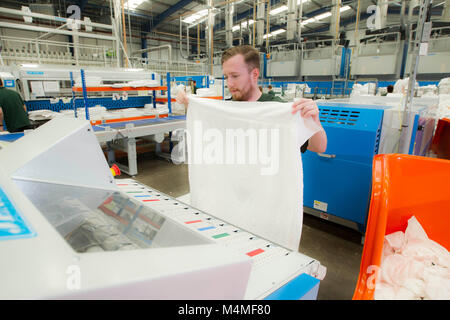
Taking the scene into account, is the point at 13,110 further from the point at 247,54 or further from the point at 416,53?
the point at 416,53

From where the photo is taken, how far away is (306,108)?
1.23 meters

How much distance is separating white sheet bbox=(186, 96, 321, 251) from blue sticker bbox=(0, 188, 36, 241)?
1079 mm

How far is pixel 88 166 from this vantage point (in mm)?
912

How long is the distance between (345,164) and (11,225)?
7.69 ft

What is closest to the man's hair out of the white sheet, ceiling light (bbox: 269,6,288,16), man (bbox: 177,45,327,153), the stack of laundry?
man (bbox: 177,45,327,153)

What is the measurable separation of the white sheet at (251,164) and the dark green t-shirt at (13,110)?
3.23 m

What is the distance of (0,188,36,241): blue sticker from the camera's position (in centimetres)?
41

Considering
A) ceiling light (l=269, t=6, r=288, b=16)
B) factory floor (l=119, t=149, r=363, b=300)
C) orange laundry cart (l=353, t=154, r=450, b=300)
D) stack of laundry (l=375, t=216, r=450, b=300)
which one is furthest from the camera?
ceiling light (l=269, t=6, r=288, b=16)

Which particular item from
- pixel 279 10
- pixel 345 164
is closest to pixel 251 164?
pixel 345 164

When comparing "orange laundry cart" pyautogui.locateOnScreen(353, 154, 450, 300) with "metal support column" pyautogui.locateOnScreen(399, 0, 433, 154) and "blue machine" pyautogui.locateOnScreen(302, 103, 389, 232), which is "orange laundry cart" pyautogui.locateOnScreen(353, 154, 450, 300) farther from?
"metal support column" pyautogui.locateOnScreen(399, 0, 433, 154)

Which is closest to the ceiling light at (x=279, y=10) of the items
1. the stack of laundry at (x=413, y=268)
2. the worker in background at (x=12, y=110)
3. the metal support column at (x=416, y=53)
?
the metal support column at (x=416, y=53)

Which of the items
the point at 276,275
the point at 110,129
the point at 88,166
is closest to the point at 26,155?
the point at 88,166

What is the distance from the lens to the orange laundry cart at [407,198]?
4.20ft
